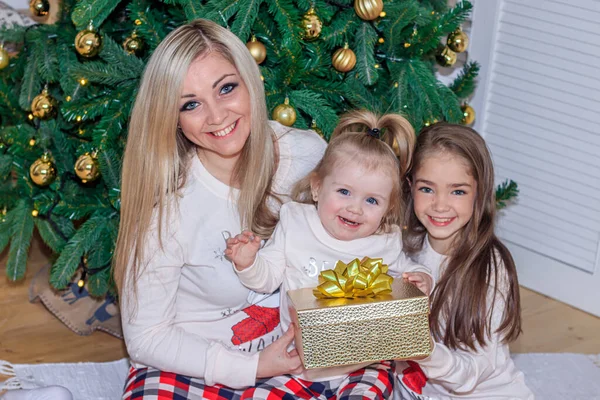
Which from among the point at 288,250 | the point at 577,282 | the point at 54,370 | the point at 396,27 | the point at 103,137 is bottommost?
the point at 54,370

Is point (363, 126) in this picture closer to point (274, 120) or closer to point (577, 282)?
point (274, 120)

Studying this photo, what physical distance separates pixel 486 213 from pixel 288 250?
0.50 m

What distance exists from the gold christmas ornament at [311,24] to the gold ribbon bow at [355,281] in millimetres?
701

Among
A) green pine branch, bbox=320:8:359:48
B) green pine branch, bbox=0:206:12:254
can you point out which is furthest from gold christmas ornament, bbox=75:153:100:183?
green pine branch, bbox=320:8:359:48

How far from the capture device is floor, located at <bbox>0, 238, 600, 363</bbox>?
250 cm

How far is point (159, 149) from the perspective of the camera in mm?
1812

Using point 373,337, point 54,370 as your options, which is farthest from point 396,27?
point 54,370

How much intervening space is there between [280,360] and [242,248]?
0.87 feet

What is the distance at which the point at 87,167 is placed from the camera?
2260 millimetres

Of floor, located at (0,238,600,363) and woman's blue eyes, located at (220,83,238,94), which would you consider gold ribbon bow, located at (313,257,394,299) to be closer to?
Answer: woman's blue eyes, located at (220,83,238,94)

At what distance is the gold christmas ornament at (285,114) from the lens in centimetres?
214

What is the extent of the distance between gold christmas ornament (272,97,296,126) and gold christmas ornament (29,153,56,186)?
70cm

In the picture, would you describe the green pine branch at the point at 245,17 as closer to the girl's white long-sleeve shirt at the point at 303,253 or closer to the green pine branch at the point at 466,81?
the girl's white long-sleeve shirt at the point at 303,253

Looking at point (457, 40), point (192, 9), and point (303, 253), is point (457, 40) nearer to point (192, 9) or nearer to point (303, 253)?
point (192, 9)
